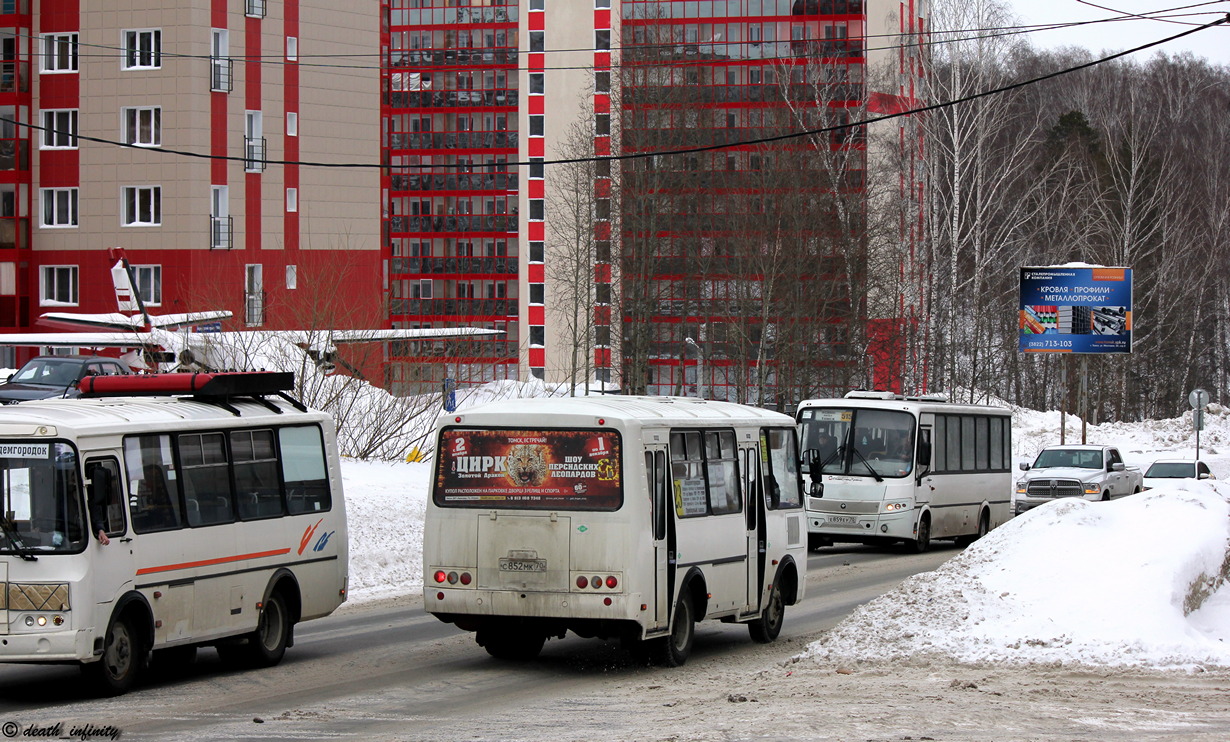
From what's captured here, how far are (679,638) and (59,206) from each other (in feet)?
200

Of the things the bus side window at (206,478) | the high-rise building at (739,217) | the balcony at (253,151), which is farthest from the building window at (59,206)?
the bus side window at (206,478)

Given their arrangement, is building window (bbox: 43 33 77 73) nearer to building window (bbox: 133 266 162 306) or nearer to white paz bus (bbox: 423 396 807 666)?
building window (bbox: 133 266 162 306)

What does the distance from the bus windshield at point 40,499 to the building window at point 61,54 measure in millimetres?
60067

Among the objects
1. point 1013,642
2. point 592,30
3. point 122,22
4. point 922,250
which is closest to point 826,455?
point 1013,642

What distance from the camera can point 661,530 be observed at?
12820mm

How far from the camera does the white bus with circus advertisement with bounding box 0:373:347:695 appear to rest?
1100 cm

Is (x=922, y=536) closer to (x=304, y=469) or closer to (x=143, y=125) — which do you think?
(x=304, y=469)

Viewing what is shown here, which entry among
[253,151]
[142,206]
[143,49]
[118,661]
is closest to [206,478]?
[118,661]

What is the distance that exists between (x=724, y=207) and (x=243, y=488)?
156 ft

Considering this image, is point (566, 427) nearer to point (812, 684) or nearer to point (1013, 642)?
point (812, 684)

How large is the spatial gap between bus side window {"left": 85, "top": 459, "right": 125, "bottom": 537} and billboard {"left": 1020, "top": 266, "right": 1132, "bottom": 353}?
45666 millimetres

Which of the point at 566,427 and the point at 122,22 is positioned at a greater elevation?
the point at 122,22

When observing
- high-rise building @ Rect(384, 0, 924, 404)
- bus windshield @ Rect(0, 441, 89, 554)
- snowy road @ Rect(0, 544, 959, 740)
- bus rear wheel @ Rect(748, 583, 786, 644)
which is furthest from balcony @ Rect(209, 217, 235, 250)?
bus windshield @ Rect(0, 441, 89, 554)

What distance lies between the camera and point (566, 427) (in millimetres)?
12680
